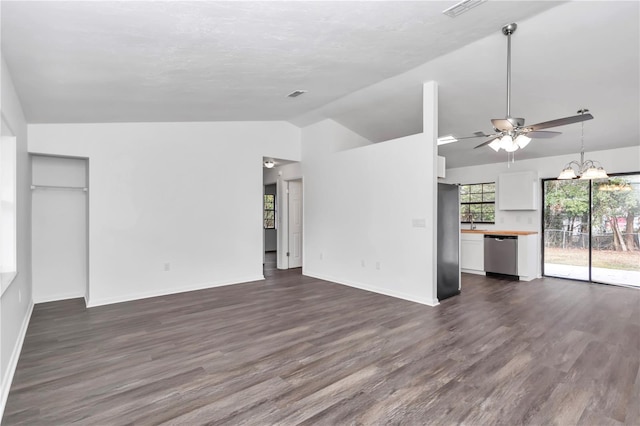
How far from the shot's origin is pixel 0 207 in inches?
111

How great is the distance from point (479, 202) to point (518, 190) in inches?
38.8

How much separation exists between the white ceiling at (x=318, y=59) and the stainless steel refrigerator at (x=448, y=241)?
135cm

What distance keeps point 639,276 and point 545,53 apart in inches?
178

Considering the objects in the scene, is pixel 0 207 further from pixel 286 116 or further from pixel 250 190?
pixel 286 116

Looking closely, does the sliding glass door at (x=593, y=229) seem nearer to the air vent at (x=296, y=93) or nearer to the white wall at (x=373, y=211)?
the white wall at (x=373, y=211)

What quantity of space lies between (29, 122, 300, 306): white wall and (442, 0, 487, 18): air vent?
4097 mm

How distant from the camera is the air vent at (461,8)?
8.40 ft

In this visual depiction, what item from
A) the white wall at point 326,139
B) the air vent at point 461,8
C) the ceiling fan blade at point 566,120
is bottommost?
the ceiling fan blade at point 566,120

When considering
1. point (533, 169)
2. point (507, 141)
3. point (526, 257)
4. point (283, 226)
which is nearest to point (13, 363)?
point (507, 141)

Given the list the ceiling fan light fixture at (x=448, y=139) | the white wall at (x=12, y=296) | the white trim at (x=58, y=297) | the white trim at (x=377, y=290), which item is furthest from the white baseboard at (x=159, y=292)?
the ceiling fan light fixture at (x=448, y=139)

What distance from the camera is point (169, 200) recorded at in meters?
5.21

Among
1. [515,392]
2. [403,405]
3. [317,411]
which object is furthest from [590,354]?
[317,411]

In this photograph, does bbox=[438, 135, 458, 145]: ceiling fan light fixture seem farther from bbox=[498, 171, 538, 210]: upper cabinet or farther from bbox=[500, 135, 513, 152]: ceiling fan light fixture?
bbox=[498, 171, 538, 210]: upper cabinet

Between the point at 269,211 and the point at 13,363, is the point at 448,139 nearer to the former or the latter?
the point at 13,363
